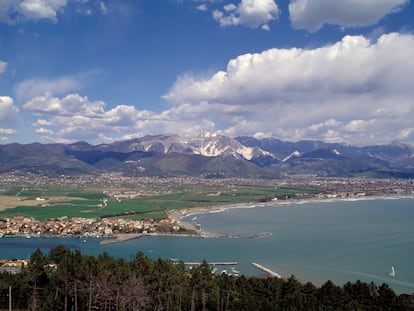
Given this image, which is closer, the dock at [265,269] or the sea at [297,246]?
the dock at [265,269]

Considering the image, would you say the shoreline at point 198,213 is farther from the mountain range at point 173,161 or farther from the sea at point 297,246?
the mountain range at point 173,161

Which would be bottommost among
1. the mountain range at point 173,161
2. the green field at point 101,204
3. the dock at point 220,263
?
the dock at point 220,263

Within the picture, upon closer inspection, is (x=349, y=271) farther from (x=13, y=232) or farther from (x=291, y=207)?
(x=291, y=207)

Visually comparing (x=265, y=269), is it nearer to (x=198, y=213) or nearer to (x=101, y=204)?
(x=198, y=213)

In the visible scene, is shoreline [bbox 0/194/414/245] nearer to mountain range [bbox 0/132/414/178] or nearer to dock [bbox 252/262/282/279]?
dock [bbox 252/262/282/279]

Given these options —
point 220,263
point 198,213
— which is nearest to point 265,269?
point 220,263

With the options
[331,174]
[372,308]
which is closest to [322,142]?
[331,174]

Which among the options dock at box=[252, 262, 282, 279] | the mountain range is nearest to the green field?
dock at box=[252, 262, 282, 279]

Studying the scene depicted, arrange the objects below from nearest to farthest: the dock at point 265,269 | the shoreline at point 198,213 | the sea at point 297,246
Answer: the dock at point 265,269, the sea at point 297,246, the shoreline at point 198,213

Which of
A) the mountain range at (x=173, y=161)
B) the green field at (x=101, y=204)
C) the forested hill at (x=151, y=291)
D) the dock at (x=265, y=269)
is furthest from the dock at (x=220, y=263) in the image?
the mountain range at (x=173, y=161)
